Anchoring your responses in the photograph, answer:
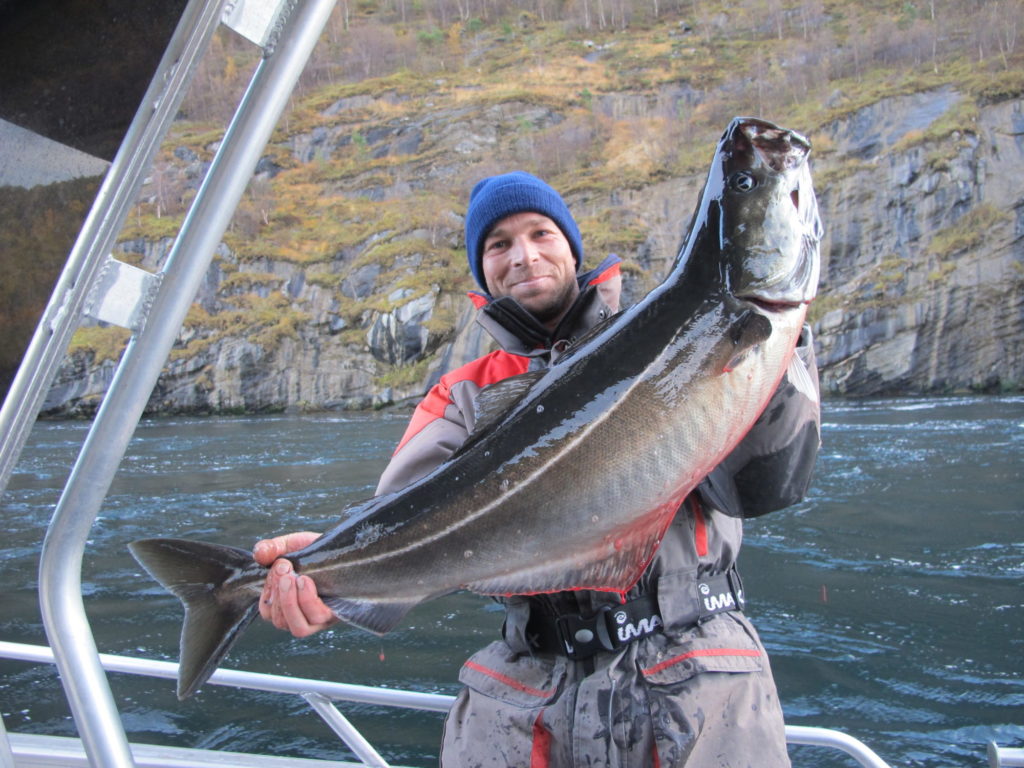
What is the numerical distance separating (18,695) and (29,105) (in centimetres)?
598

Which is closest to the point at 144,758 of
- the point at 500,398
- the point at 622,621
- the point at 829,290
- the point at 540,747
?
the point at 540,747

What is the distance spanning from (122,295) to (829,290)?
39126mm

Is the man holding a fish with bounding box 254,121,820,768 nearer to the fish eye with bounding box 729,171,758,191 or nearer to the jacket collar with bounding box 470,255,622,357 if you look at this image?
the fish eye with bounding box 729,171,758,191

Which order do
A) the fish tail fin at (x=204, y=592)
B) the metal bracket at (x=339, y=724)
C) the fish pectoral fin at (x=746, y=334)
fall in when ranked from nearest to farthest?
the fish pectoral fin at (x=746, y=334), the fish tail fin at (x=204, y=592), the metal bracket at (x=339, y=724)

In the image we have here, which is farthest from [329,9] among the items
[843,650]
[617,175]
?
[617,175]

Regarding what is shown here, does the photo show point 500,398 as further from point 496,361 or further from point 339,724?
point 339,724

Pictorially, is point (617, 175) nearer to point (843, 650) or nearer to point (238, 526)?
point (238, 526)

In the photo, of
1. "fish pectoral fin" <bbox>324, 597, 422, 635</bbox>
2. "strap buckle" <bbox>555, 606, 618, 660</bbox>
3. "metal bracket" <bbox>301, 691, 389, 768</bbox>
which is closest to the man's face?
"strap buckle" <bbox>555, 606, 618, 660</bbox>

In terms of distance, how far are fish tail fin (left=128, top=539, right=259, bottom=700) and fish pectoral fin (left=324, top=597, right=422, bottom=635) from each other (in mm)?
242

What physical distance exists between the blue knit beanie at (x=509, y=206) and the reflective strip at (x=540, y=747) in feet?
5.16

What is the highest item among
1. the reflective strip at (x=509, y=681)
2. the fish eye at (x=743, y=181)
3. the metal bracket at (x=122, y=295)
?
the fish eye at (x=743, y=181)

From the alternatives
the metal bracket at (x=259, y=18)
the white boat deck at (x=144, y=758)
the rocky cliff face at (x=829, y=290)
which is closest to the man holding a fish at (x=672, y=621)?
the metal bracket at (x=259, y=18)

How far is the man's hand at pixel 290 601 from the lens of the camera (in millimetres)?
2096

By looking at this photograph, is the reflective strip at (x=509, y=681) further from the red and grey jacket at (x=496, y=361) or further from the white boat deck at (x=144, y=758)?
the white boat deck at (x=144, y=758)
